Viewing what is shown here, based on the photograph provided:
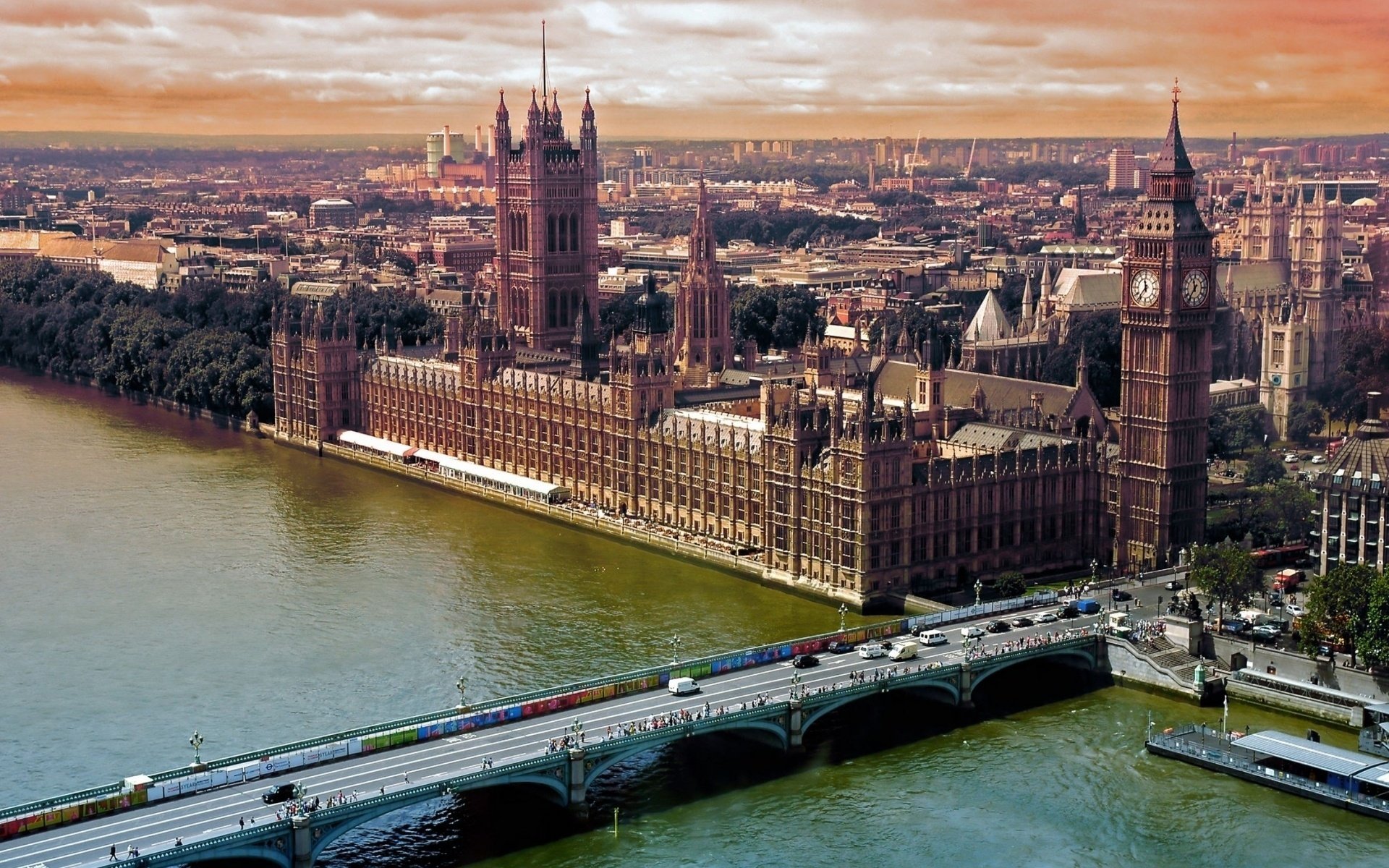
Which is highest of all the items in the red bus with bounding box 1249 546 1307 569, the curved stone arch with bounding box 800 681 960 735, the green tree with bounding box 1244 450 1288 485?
the green tree with bounding box 1244 450 1288 485

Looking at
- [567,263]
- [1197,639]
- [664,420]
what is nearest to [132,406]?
[567,263]

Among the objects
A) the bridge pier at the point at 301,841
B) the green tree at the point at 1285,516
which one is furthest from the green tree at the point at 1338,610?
the bridge pier at the point at 301,841

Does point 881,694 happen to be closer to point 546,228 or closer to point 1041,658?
point 1041,658

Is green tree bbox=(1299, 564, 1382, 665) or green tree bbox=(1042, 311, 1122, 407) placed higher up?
green tree bbox=(1042, 311, 1122, 407)

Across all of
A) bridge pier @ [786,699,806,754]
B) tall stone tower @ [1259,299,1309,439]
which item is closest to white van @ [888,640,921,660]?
bridge pier @ [786,699,806,754]

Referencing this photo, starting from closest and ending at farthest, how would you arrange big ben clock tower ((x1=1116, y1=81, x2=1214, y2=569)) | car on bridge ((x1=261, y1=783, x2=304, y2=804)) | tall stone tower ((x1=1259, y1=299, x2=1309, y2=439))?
car on bridge ((x1=261, y1=783, x2=304, y2=804))
big ben clock tower ((x1=1116, y1=81, x2=1214, y2=569))
tall stone tower ((x1=1259, y1=299, x2=1309, y2=439))

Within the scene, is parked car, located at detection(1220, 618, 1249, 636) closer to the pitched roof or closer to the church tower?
the pitched roof

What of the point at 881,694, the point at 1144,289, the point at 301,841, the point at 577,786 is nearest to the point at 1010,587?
the point at 881,694

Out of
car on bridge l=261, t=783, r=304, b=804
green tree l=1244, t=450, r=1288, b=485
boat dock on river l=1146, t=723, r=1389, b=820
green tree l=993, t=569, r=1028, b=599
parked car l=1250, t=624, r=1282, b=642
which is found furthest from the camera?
green tree l=1244, t=450, r=1288, b=485
